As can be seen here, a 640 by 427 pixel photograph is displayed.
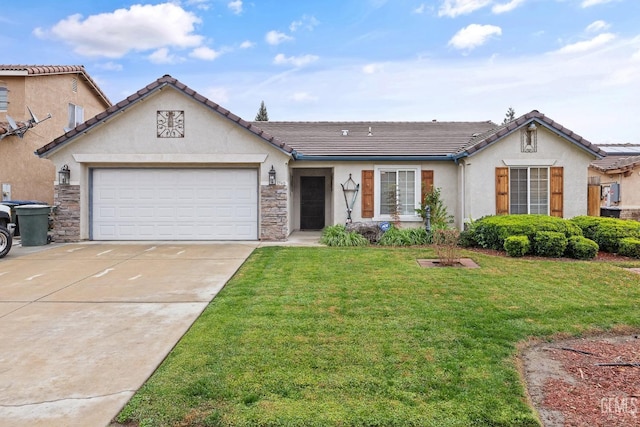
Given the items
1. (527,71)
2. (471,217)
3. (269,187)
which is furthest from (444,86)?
(269,187)

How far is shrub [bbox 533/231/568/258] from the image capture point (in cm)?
1005

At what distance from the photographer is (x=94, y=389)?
347 centimetres

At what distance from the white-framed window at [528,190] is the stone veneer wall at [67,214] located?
13.2 metres

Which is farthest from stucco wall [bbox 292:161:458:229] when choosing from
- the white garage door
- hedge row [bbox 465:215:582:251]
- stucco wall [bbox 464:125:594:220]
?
the white garage door

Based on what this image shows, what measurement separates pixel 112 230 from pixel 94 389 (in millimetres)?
10775

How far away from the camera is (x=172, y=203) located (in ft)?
43.2

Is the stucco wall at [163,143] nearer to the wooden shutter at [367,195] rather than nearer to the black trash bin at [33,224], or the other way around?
the black trash bin at [33,224]

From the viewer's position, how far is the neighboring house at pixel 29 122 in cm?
1562

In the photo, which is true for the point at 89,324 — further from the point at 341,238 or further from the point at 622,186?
the point at 622,186

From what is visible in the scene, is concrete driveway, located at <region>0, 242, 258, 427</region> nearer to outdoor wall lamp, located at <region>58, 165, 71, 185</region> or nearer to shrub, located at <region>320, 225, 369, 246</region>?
shrub, located at <region>320, 225, 369, 246</region>

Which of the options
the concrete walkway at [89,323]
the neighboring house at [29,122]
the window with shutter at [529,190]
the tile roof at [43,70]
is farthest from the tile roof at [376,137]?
the neighboring house at [29,122]

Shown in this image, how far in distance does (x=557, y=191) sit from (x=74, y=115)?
19.7 meters

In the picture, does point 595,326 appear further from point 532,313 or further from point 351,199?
point 351,199

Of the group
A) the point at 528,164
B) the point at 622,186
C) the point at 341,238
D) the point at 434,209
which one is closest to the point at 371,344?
the point at 341,238
